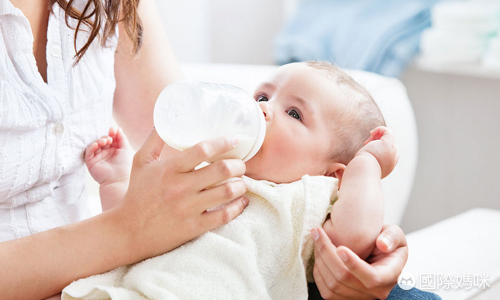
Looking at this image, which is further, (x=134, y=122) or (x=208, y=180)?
(x=134, y=122)

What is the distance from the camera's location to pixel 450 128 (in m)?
2.31

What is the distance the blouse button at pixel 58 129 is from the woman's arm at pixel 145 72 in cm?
23

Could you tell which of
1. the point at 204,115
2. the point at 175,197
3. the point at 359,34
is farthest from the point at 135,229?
the point at 359,34

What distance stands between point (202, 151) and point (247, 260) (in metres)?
0.16

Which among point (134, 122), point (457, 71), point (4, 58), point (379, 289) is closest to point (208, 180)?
point (379, 289)

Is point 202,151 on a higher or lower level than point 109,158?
higher

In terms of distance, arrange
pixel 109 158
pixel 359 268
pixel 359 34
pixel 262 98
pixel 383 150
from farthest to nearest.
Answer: pixel 359 34 → pixel 109 158 → pixel 262 98 → pixel 383 150 → pixel 359 268

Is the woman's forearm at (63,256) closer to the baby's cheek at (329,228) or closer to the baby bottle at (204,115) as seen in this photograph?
the baby bottle at (204,115)

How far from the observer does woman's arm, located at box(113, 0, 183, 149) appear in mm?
1184

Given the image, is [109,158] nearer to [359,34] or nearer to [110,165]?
[110,165]

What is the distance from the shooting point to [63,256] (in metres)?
0.85

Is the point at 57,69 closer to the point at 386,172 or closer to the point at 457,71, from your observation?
the point at 386,172

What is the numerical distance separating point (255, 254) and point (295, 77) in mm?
308

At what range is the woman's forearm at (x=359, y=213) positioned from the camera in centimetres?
81
